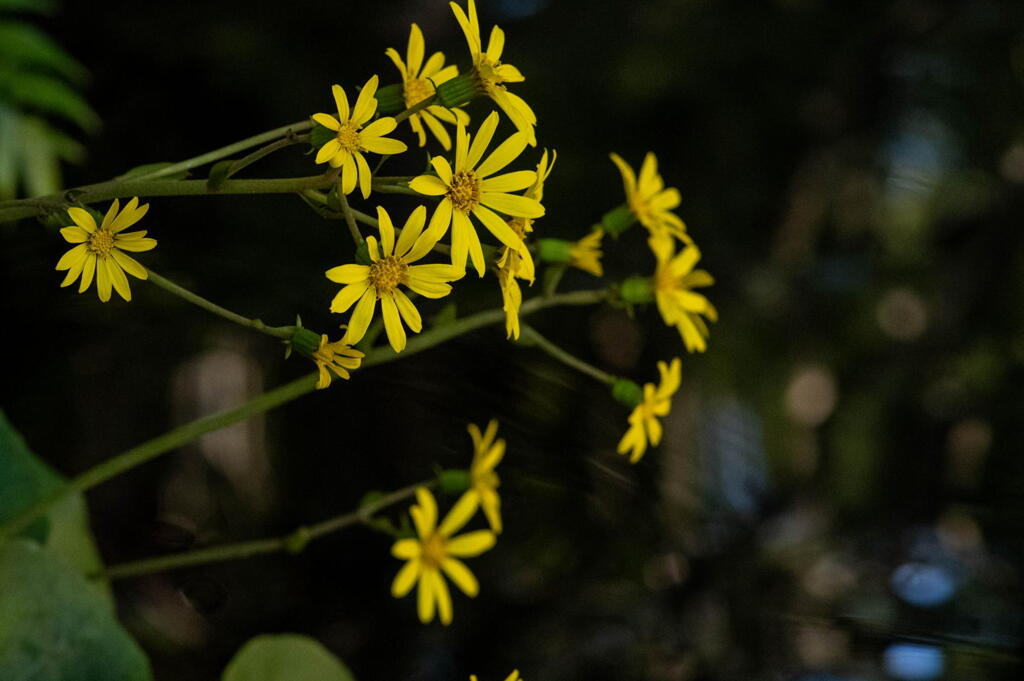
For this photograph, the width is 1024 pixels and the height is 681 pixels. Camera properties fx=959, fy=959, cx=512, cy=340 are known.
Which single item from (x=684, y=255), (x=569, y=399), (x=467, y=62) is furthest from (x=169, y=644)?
(x=467, y=62)

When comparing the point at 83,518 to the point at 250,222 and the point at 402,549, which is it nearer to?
the point at 402,549

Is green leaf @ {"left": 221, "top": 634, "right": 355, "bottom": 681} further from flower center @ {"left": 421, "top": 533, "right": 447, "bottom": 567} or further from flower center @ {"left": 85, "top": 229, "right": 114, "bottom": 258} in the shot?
flower center @ {"left": 85, "top": 229, "right": 114, "bottom": 258}

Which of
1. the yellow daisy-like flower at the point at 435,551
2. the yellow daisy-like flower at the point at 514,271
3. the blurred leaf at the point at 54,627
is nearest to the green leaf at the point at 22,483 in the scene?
the blurred leaf at the point at 54,627

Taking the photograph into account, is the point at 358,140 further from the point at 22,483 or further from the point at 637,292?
the point at 22,483

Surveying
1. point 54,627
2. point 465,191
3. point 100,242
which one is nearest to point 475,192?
point 465,191

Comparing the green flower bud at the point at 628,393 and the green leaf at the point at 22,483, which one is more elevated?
the green flower bud at the point at 628,393

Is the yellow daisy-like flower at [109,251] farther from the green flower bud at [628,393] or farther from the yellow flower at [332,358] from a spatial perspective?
the green flower bud at [628,393]

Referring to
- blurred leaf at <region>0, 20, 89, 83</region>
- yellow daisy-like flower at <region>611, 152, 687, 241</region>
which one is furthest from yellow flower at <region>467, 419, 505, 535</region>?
blurred leaf at <region>0, 20, 89, 83</region>
